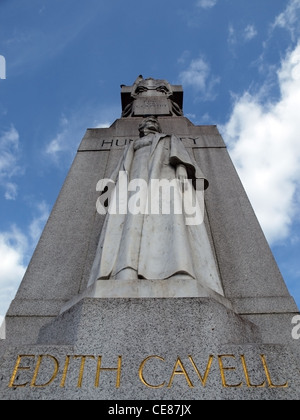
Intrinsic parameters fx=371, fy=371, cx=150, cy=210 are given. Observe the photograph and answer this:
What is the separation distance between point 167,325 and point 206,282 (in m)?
1.35

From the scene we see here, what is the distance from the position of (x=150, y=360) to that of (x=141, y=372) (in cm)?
15

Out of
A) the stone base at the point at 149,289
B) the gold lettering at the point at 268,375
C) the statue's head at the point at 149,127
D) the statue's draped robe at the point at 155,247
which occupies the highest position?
the statue's head at the point at 149,127

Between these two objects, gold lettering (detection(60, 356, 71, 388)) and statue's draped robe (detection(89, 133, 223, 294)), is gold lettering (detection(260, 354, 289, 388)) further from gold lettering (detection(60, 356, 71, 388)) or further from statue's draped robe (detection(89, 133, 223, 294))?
gold lettering (detection(60, 356, 71, 388))

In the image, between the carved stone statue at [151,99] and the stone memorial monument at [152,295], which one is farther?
the carved stone statue at [151,99]

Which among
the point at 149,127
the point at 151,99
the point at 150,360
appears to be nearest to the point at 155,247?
the point at 150,360

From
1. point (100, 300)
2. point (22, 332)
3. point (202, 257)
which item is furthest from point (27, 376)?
point (202, 257)

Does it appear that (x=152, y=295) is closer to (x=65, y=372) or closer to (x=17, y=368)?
(x=65, y=372)

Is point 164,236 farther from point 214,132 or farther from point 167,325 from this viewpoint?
point 214,132

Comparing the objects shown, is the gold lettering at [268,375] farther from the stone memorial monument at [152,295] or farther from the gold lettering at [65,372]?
the gold lettering at [65,372]

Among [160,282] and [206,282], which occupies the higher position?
[206,282]

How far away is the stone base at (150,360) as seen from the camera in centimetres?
310

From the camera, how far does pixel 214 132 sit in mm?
10977

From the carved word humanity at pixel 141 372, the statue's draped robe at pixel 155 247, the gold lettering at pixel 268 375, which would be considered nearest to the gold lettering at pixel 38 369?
the carved word humanity at pixel 141 372

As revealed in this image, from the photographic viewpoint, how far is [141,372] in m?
3.24
